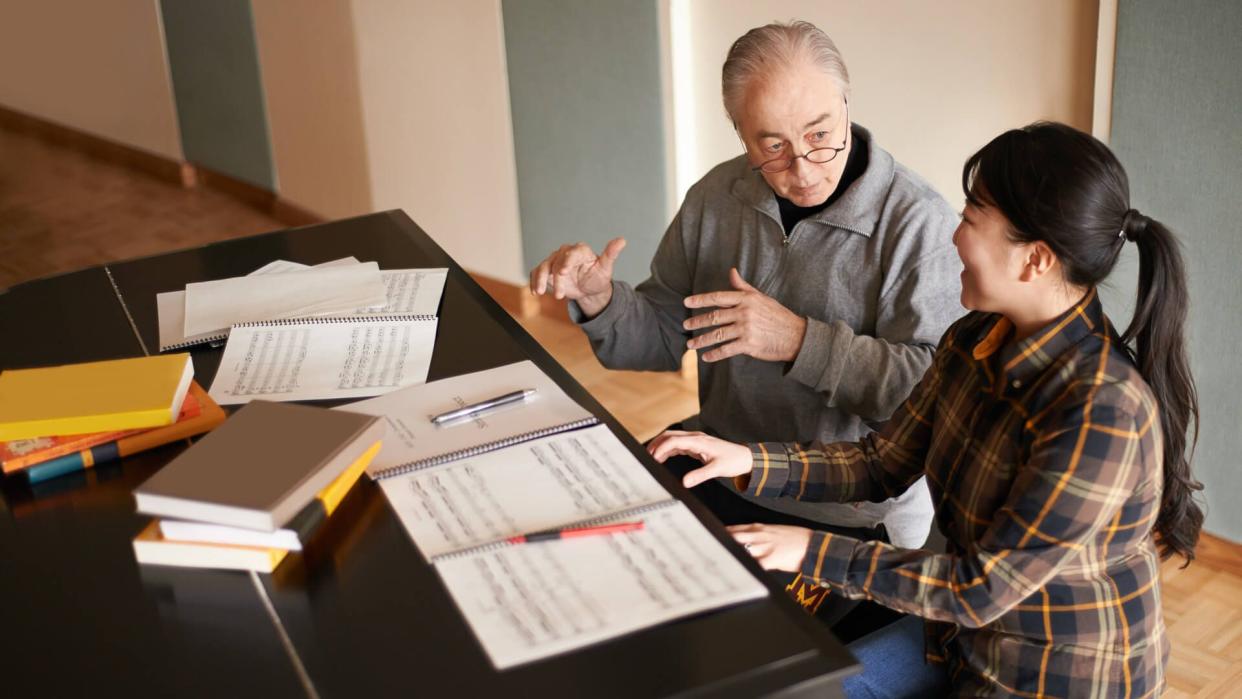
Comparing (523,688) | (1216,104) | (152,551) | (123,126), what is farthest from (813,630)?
(123,126)

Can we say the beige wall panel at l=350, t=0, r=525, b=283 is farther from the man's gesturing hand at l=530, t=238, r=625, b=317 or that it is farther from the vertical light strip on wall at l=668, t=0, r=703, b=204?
the man's gesturing hand at l=530, t=238, r=625, b=317

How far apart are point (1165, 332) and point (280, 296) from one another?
1196 mm

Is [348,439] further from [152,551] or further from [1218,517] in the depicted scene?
[1218,517]

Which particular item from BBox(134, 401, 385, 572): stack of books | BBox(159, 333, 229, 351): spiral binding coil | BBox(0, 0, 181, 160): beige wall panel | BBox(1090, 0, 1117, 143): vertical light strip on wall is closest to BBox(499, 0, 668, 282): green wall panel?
BBox(1090, 0, 1117, 143): vertical light strip on wall

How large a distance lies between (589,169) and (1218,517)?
6.34ft

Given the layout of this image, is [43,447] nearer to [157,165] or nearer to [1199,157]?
[1199,157]

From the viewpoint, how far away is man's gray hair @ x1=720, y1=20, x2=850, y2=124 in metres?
1.74

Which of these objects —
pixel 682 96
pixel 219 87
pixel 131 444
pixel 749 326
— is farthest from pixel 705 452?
pixel 219 87

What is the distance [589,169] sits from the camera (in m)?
3.69

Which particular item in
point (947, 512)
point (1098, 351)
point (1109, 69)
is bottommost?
point (947, 512)

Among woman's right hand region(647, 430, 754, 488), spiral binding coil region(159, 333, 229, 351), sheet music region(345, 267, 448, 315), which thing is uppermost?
sheet music region(345, 267, 448, 315)

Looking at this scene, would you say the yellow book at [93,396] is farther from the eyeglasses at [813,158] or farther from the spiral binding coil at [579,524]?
the eyeglasses at [813,158]

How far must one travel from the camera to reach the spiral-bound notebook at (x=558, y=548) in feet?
3.53

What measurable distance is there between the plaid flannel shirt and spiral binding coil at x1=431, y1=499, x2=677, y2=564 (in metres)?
0.22
